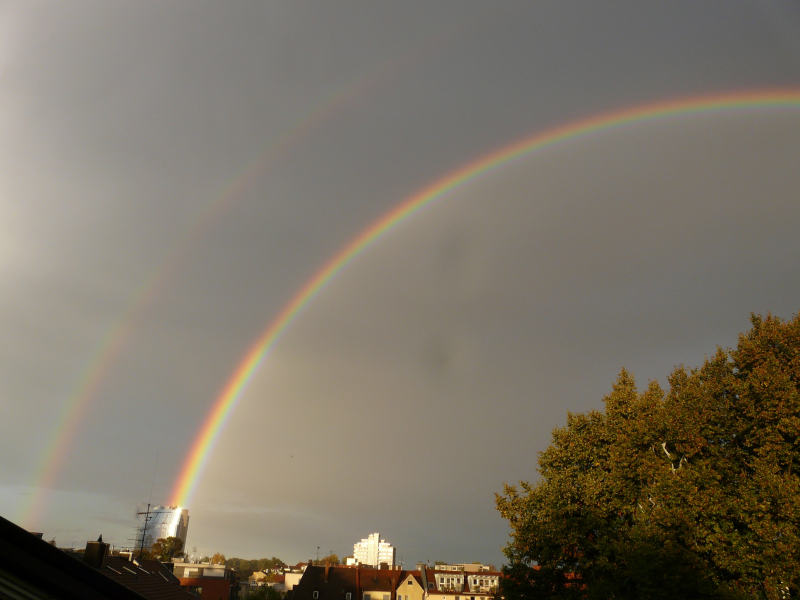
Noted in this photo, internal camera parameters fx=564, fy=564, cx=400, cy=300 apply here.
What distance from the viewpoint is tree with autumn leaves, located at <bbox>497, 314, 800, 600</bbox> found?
2472cm

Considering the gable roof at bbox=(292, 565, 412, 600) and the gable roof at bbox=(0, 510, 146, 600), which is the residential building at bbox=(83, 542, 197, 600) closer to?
the gable roof at bbox=(0, 510, 146, 600)

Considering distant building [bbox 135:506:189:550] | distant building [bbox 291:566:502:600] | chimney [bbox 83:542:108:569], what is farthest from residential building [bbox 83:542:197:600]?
distant building [bbox 135:506:189:550]

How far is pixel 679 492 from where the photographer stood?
2664 centimetres

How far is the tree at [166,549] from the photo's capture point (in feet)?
388

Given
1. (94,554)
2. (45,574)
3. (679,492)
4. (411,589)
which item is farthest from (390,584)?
(45,574)

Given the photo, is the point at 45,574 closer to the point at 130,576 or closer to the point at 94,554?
the point at 94,554

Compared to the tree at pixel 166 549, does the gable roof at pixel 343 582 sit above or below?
below

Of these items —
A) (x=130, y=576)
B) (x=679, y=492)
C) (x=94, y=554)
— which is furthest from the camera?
(x=130, y=576)

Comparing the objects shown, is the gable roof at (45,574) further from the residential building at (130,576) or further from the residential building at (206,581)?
the residential building at (206,581)

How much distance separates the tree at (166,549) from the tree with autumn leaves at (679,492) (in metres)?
109

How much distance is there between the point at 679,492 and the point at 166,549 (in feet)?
419

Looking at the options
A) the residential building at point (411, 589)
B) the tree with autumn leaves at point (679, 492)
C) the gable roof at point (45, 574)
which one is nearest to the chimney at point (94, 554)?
the tree with autumn leaves at point (679, 492)

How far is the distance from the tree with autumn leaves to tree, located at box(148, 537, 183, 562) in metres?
109

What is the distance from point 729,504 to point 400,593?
2770 inches
